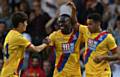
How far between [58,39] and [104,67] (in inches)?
46.9

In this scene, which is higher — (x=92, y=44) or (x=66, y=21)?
(x=66, y=21)

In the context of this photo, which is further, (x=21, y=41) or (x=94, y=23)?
(x=94, y=23)

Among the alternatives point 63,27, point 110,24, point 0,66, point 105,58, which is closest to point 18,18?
point 63,27

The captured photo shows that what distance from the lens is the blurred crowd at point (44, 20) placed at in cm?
1680

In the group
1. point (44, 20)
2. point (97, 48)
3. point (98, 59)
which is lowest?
point (98, 59)

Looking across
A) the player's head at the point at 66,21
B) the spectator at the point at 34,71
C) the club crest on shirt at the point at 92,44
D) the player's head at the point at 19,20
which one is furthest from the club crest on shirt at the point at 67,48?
the spectator at the point at 34,71

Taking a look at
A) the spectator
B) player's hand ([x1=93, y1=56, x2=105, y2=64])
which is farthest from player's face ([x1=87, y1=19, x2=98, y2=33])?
the spectator

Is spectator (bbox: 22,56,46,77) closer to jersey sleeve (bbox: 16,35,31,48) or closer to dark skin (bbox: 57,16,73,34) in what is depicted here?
dark skin (bbox: 57,16,73,34)

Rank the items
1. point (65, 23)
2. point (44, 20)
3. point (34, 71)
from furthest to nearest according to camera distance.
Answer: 1. point (44, 20)
2. point (34, 71)
3. point (65, 23)

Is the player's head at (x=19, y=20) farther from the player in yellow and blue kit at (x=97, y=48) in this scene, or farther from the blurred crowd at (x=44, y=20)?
the blurred crowd at (x=44, y=20)

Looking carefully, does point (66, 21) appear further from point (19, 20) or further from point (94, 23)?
point (19, 20)

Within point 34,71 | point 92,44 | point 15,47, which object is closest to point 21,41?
point 15,47

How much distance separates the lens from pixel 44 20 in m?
18.3

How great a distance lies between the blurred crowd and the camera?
16797 millimetres
